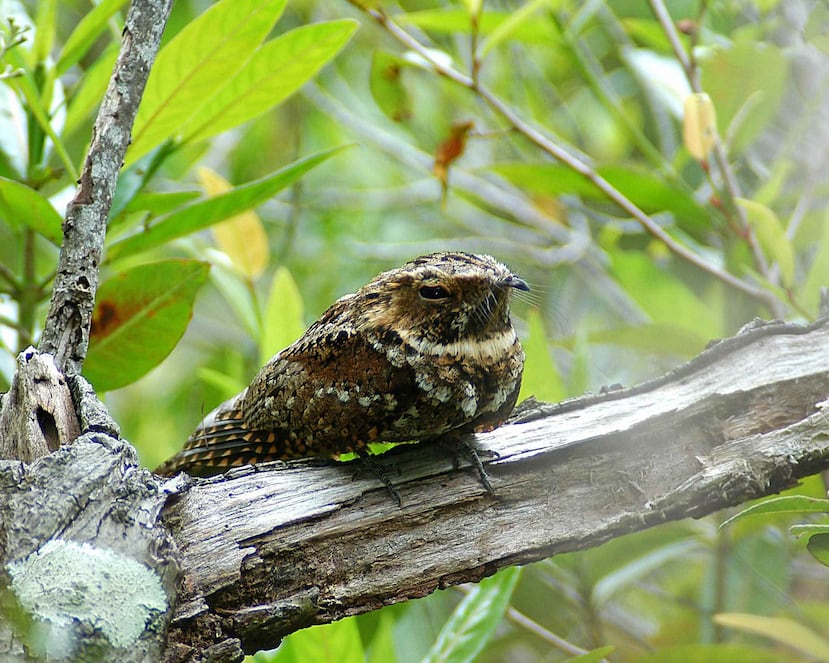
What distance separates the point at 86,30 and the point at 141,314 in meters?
0.70

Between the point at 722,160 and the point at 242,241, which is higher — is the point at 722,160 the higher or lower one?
the lower one

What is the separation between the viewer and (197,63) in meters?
2.04

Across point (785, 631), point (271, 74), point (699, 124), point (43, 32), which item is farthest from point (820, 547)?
point (43, 32)

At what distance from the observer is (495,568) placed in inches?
67.9

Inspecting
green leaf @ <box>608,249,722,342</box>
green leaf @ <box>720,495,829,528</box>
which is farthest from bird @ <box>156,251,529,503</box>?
green leaf @ <box>608,249,722,342</box>

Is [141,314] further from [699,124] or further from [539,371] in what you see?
[699,124]

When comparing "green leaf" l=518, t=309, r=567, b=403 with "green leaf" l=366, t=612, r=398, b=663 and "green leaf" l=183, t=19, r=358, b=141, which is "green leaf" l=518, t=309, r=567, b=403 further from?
"green leaf" l=183, t=19, r=358, b=141

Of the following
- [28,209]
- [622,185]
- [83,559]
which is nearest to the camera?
[83,559]

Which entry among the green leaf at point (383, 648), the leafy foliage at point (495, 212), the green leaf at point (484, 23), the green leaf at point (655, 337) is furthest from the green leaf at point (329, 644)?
the green leaf at point (484, 23)

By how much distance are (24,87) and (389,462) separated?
3.76 feet

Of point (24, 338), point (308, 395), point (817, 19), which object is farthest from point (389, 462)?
point (817, 19)

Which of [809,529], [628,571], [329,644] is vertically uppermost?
[809,529]

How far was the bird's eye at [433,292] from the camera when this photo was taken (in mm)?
1883

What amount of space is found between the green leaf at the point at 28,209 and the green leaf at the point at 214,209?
7.5 inches
